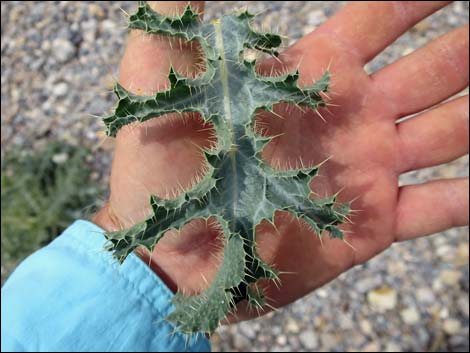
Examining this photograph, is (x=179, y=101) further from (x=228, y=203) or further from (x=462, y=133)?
(x=462, y=133)

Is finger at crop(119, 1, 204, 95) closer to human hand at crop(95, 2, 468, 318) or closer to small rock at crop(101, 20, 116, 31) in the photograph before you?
human hand at crop(95, 2, 468, 318)

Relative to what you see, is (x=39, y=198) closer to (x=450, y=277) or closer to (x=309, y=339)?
(x=309, y=339)

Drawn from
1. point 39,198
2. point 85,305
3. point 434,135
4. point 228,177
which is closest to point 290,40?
point 434,135

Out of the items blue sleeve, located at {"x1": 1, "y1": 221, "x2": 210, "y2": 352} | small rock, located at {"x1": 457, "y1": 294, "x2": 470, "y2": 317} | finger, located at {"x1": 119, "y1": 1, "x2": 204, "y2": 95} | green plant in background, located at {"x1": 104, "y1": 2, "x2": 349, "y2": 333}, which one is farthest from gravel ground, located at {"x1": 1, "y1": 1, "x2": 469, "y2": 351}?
green plant in background, located at {"x1": 104, "y1": 2, "x2": 349, "y2": 333}

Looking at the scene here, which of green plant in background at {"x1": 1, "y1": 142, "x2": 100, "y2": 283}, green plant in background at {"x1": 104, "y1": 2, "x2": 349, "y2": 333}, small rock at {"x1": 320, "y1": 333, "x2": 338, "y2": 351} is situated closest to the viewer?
green plant in background at {"x1": 104, "y1": 2, "x2": 349, "y2": 333}

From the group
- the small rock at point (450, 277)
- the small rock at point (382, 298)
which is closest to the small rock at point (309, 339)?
the small rock at point (382, 298)

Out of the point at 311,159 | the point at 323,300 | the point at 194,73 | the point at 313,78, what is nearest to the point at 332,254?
the point at 311,159

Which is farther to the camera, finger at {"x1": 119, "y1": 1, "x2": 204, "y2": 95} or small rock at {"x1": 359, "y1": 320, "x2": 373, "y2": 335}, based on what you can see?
small rock at {"x1": 359, "y1": 320, "x2": 373, "y2": 335}
